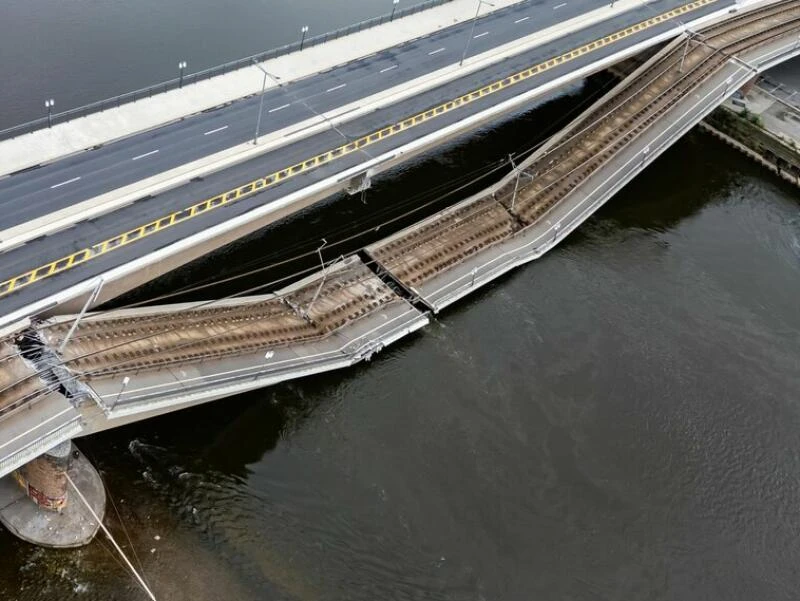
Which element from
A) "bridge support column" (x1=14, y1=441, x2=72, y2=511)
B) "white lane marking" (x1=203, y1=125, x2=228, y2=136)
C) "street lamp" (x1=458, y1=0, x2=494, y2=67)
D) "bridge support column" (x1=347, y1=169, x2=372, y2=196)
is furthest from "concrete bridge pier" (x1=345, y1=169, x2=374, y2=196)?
"bridge support column" (x1=14, y1=441, x2=72, y2=511)

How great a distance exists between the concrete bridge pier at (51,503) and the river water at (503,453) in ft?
2.94

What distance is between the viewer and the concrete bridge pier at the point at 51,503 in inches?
1748

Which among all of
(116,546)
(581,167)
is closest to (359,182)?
(581,167)

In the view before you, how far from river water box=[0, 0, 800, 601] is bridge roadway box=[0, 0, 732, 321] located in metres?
8.27

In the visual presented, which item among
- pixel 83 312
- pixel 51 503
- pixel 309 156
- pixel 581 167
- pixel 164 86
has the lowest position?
pixel 51 503

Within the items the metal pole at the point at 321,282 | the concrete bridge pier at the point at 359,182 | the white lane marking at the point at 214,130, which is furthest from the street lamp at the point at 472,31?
the white lane marking at the point at 214,130

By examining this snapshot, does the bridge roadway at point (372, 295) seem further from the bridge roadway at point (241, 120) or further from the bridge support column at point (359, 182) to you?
the bridge roadway at point (241, 120)

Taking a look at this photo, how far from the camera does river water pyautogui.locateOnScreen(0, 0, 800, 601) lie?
4766 cm

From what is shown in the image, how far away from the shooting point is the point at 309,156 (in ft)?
204

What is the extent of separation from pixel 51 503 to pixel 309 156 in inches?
1239

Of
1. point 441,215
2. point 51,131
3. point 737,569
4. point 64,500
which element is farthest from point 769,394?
point 51,131

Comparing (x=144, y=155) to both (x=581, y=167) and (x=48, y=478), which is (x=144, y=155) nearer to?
(x=48, y=478)

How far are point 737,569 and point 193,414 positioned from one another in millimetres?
37668

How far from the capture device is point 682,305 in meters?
68.5
